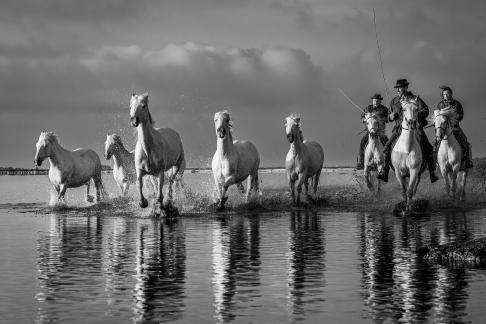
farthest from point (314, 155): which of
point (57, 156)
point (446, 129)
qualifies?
point (57, 156)

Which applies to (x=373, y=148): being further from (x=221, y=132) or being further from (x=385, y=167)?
(x=221, y=132)

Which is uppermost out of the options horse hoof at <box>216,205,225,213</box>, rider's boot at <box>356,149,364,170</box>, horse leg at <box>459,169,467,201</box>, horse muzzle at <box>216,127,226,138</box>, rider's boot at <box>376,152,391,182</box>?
horse muzzle at <box>216,127,226,138</box>

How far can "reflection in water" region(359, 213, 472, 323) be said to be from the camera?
30.6 feet

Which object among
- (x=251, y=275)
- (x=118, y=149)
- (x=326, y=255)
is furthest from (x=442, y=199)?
(x=251, y=275)

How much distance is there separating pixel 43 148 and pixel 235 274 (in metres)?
17.0

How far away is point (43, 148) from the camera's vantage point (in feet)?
92.8

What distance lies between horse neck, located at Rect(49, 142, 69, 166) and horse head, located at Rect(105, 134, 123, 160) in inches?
103

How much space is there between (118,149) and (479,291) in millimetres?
22404

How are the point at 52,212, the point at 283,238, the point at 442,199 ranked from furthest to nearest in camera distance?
the point at 442,199 < the point at 52,212 < the point at 283,238

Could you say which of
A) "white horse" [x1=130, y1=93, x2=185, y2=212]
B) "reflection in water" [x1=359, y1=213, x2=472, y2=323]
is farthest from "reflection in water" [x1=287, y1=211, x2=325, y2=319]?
"white horse" [x1=130, y1=93, x2=185, y2=212]

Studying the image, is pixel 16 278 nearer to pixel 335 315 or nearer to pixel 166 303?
pixel 166 303

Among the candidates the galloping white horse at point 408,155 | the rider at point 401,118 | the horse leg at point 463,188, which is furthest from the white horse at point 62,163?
the horse leg at point 463,188

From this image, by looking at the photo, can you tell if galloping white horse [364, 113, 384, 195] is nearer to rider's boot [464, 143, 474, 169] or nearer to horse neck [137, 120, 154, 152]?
rider's boot [464, 143, 474, 169]

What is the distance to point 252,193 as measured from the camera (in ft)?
98.4
